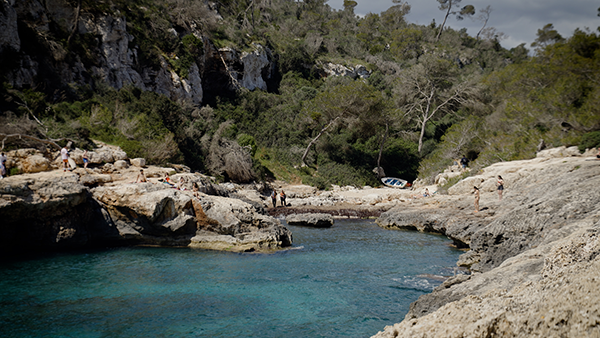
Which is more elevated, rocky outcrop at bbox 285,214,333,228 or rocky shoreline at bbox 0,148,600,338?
rocky shoreline at bbox 0,148,600,338

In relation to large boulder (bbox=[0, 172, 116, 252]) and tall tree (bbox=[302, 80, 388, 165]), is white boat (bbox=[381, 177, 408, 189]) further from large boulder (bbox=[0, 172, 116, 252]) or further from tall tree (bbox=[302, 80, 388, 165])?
large boulder (bbox=[0, 172, 116, 252])

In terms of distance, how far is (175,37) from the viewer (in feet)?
103

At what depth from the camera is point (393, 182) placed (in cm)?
3180

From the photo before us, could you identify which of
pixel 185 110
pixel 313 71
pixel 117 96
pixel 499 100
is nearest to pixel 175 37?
pixel 185 110

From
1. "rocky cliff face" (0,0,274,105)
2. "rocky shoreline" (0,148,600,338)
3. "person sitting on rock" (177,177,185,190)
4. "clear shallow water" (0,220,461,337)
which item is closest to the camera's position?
"rocky shoreline" (0,148,600,338)

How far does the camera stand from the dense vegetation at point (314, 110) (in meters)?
19.5

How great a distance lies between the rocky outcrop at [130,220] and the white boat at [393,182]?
20.8 meters

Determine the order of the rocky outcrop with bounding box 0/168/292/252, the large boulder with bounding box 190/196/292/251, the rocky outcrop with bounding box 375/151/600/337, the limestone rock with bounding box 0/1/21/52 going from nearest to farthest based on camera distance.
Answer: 1. the rocky outcrop with bounding box 375/151/600/337
2. the rocky outcrop with bounding box 0/168/292/252
3. the large boulder with bounding box 190/196/292/251
4. the limestone rock with bounding box 0/1/21/52

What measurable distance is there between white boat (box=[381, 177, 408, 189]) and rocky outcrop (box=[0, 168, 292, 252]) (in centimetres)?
2085

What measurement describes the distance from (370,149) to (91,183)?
90.9 ft

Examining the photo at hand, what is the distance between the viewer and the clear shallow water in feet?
19.9

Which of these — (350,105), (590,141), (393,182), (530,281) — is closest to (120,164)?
(530,281)

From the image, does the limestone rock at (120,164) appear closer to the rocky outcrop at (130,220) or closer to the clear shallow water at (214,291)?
the rocky outcrop at (130,220)

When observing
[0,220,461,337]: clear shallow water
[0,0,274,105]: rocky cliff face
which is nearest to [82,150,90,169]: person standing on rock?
[0,220,461,337]: clear shallow water
